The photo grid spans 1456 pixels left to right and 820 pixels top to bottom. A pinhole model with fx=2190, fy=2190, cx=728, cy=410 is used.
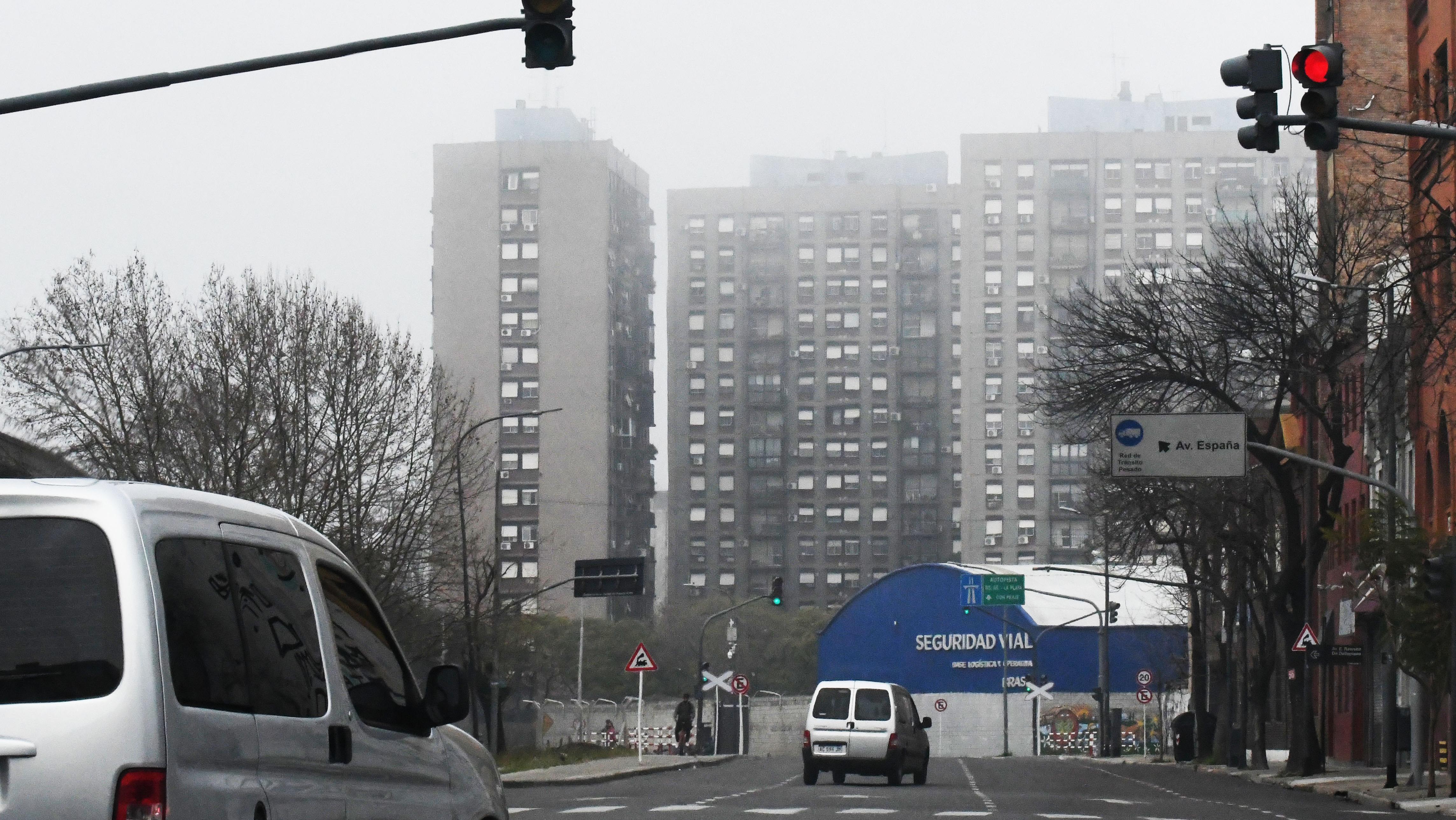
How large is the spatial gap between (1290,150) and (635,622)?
62696 millimetres

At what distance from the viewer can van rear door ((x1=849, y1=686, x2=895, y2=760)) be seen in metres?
36.6

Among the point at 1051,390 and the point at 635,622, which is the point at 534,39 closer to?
the point at 1051,390

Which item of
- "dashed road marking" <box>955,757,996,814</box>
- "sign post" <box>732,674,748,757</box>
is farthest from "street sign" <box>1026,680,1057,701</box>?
"dashed road marking" <box>955,757,996,814</box>

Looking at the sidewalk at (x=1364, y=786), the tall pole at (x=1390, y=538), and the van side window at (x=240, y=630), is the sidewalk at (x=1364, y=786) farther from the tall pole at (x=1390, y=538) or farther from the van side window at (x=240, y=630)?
the van side window at (x=240, y=630)

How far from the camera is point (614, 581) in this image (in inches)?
2413

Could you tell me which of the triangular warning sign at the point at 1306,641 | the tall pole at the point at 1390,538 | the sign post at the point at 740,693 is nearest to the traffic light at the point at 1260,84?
the tall pole at the point at 1390,538

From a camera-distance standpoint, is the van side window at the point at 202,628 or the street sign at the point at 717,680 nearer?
the van side window at the point at 202,628

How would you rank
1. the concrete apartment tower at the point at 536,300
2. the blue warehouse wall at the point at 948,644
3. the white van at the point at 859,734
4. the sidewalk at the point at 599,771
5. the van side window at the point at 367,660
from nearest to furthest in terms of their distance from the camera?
1. the van side window at the point at 367,660
2. the white van at the point at 859,734
3. the sidewalk at the point at 599,771
4. the blue warehouse wall at the point at 948,644
5. the concrete apartment tower at the point at 536,300

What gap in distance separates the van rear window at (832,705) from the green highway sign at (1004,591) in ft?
167

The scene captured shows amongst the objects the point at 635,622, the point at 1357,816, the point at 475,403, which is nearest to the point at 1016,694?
the point at 635,622

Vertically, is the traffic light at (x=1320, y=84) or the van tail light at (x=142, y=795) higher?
the traffic light at (x=1320, y=84)

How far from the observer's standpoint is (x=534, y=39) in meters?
14.4

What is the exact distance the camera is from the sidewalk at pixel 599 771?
1474 inches

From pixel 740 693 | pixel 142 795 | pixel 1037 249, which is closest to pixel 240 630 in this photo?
pixel 142 795
